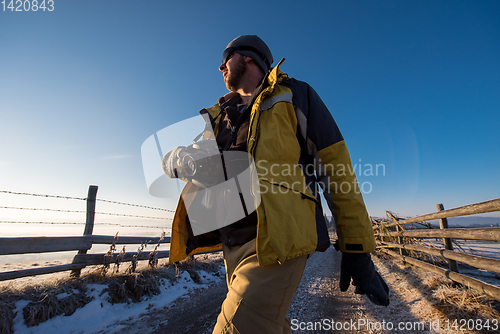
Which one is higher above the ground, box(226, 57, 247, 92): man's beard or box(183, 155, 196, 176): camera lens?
box(226, 57, 247, 92): man's beard

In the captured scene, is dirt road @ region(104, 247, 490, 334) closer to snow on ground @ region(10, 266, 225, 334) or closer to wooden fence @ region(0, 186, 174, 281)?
snow on ground @ region(10, 266, 225, 334)

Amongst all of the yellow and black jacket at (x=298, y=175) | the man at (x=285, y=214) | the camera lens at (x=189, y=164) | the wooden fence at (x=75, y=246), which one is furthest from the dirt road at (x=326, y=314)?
the camera lens at (x=189, y=164)

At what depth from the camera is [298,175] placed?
4.03ft

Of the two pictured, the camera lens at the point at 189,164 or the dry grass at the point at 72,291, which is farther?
the dry grass at the point at 72,291

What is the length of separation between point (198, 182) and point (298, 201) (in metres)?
0.71

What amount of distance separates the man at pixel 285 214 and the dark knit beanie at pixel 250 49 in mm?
575

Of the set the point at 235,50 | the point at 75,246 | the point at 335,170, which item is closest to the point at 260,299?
the point at 335,170

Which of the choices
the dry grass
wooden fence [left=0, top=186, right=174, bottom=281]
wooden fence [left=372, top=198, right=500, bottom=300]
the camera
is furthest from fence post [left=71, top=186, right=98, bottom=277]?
wooden fence [left=372, top=198, right=500, bottom=300]

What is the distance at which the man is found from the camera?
1006mm

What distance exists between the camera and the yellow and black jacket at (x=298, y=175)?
1.06 metres

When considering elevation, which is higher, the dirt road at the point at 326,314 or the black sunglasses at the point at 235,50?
the black sunglasses at the point at 235,50

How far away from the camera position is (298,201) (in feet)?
3.72

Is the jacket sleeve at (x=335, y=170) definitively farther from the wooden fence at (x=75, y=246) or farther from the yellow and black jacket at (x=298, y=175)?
the wooden fence at (x=75, y=246)

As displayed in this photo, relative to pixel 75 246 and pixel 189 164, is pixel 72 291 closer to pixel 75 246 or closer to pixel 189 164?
pixel 75 246
